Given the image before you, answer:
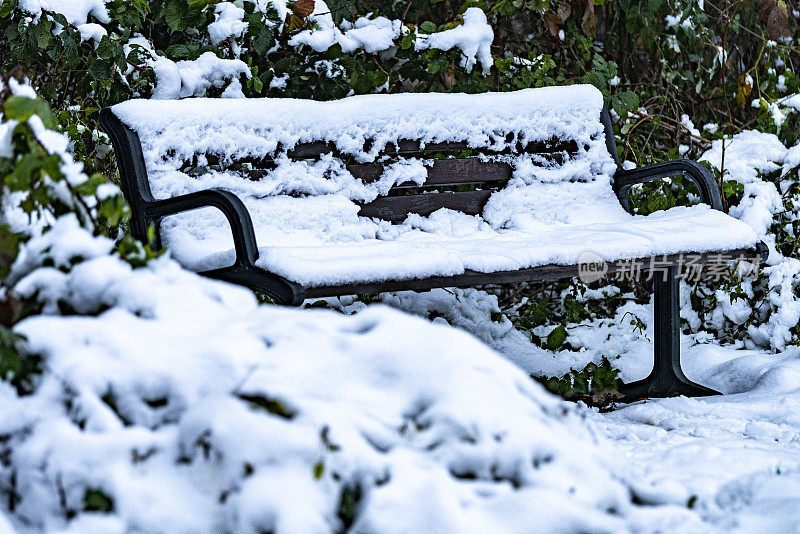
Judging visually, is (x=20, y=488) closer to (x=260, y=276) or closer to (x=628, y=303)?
(x=260, y=276)

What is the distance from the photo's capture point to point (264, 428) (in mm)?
1010

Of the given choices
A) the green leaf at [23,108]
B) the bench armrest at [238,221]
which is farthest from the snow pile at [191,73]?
the green leaf at [23,108]

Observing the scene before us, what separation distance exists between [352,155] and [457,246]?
→ 0.64m

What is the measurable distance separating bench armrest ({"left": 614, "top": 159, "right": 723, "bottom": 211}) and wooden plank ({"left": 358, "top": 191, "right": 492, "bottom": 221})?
52 cm

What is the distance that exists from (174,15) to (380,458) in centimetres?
253

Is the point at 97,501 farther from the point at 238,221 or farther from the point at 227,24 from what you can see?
the point at 227,24

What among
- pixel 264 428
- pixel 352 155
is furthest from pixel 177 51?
pixel 264 428

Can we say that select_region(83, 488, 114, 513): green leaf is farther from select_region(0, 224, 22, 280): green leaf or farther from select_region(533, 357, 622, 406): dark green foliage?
select_region(533, 357, 622, 406): dark green foliage

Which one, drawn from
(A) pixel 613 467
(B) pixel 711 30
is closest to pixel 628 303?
(B) pixel 711 30

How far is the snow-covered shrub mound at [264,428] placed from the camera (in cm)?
99

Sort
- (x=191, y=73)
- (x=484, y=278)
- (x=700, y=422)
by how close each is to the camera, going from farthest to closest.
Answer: (x=191, y=73)
(x=700, y=422)
(x=484, y=278)

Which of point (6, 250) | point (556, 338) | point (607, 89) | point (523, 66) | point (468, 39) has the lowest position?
point (556, 338)

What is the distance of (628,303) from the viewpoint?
12.5 feet

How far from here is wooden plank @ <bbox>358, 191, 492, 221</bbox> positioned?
2.92m
